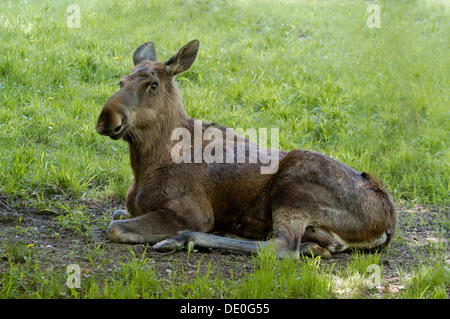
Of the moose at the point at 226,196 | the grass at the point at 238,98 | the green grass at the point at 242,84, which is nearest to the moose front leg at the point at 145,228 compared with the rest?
the moose at the point at 226,196

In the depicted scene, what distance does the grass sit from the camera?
15.0 feet

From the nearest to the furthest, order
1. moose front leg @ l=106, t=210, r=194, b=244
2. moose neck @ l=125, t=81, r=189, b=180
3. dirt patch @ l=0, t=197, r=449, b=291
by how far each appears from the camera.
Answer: dirt patch @ l=0, t=197, r=449, b=291 < moose front leg @ l=106, t=210, r=194, b=244 < moose neck @ l=125, t=81, r=189, b=180

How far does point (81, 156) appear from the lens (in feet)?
24.4

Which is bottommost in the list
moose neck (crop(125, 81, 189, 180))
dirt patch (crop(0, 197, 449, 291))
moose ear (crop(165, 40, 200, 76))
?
dirt patch (crop(0, 197, 449, 291))

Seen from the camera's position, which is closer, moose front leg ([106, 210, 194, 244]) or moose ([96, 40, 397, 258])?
moose front leg ([106, 210, 194, 244])

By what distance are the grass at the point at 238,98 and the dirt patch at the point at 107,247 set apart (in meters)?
0.13

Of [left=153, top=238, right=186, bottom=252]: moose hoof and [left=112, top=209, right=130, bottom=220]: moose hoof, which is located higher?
[left=112, top=209, right=130, bottom=220]: moose hoof

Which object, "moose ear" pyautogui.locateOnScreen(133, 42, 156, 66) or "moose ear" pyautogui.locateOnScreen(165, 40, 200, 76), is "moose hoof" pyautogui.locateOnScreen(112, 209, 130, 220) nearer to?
"moose ear" pyautogui.locateOnScreen(165, 40, 200, 76)

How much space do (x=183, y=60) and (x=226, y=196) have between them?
1488 mm

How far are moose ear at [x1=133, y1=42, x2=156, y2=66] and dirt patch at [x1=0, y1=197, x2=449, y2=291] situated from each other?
5.48ft

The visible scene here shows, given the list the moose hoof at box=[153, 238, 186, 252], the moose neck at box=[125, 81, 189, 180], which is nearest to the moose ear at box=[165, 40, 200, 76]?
the moose neck at box=[125, 81, 189, 180]

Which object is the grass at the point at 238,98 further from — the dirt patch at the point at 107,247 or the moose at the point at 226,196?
the moose at the point at 226,196

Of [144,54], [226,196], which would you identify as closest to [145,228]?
[226,196]

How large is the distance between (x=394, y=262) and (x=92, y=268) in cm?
276
